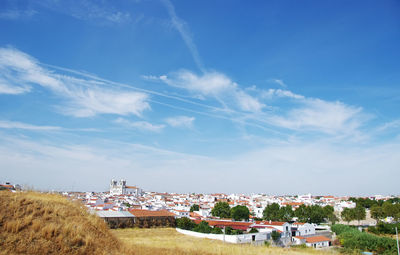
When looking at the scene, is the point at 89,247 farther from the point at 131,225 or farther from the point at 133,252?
the point at 131,225

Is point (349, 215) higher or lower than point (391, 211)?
lower

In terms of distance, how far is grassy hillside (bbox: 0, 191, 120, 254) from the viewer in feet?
20.1

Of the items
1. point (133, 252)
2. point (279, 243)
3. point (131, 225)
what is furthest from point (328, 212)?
point (133, 252)

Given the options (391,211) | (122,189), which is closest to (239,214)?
(391,211)

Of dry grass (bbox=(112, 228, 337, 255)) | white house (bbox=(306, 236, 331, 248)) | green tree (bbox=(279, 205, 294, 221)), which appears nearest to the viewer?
dry grass (bbox=(112, 228, 337, 255))

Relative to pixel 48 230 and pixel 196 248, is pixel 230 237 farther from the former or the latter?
pixel 48 230

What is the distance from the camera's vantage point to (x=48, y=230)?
6723 millimetres

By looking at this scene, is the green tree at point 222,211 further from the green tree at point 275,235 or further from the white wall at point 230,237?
the white wall at point 230,237

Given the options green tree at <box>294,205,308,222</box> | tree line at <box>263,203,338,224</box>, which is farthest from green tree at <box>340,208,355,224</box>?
green tree at <box>294,205,308,222</box>

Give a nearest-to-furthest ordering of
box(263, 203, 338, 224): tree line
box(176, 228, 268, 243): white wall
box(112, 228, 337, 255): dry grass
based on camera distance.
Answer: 1. box(112, 228, 337, 255): dry grass
2. box(176, 228, 268, 243): white wall
3. box(263, 203, 338, 224): tree line

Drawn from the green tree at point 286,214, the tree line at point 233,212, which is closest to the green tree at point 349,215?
the green tree at point 286,214

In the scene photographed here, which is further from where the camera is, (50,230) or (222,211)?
(222,211)

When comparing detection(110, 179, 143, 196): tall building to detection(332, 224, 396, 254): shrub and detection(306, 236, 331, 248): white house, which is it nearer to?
detection(306, 236, 331, 248): white house

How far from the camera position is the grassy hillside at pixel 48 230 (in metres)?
6.13
